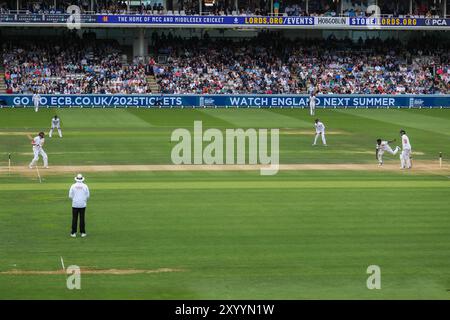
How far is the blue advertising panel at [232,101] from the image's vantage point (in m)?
66.4

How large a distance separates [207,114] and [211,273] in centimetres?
4185

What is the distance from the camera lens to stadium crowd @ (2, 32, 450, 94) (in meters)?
70.5

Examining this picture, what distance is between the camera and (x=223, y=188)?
31.2 metres

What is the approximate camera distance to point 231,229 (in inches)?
954

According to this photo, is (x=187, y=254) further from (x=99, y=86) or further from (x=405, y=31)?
(x=405, y=31)

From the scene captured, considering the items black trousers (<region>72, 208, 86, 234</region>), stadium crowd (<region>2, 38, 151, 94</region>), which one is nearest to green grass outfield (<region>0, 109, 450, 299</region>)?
black trousers (<region>72, 208, 86, 234</region>)

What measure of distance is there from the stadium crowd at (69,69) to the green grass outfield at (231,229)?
26.2 metres

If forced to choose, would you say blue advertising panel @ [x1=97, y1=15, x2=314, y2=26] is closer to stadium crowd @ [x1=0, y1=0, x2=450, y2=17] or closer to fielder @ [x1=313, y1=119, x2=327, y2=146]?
stadium crowd @ [x1=0, y1=0, x2=450, y2=17]

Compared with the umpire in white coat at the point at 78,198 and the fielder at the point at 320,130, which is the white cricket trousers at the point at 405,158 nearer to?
the fielder at the point at 320,130

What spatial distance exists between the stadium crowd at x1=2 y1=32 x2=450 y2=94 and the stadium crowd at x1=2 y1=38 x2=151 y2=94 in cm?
7

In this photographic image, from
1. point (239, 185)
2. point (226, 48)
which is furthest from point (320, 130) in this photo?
point (226, 48)

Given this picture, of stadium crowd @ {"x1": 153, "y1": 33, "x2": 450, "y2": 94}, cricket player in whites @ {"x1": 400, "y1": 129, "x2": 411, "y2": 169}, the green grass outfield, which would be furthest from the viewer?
stadium crowd @ {"x1": 153, "y1": 33, "x2": 450, "y2": 94}

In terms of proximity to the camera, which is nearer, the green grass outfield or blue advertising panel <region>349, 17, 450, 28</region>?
the green grass outfield
